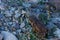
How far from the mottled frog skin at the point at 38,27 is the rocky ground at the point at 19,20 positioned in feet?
0.27

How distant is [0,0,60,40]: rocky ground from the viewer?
11.6 ft

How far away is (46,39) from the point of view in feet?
12.0

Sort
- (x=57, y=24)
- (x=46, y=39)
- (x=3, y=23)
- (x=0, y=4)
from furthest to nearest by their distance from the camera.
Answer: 1. (x=0, y=4)
2. (x=57, y=24)
3. (x=3, y=23)
4. (x=46, y=39)

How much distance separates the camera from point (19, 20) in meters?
4.02

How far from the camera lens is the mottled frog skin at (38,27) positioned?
3.65m

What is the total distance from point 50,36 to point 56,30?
195 millimetres

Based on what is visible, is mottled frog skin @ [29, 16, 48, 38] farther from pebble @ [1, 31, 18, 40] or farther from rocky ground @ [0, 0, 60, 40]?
→ pebble @ [1, 31, 18, 40]

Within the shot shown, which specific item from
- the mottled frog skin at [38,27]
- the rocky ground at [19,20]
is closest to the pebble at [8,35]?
the rocky ground at [19,20]

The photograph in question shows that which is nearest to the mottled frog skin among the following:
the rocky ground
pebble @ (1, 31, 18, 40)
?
the rocky ground

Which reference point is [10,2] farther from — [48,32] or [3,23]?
[48,32]

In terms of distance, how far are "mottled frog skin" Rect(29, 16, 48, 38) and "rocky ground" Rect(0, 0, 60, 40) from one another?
0.08 meters

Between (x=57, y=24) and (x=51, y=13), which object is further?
(x=51, y=13)

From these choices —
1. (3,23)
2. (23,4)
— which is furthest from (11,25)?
(23,4)

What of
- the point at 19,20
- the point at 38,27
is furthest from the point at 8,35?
the point at 19,20
